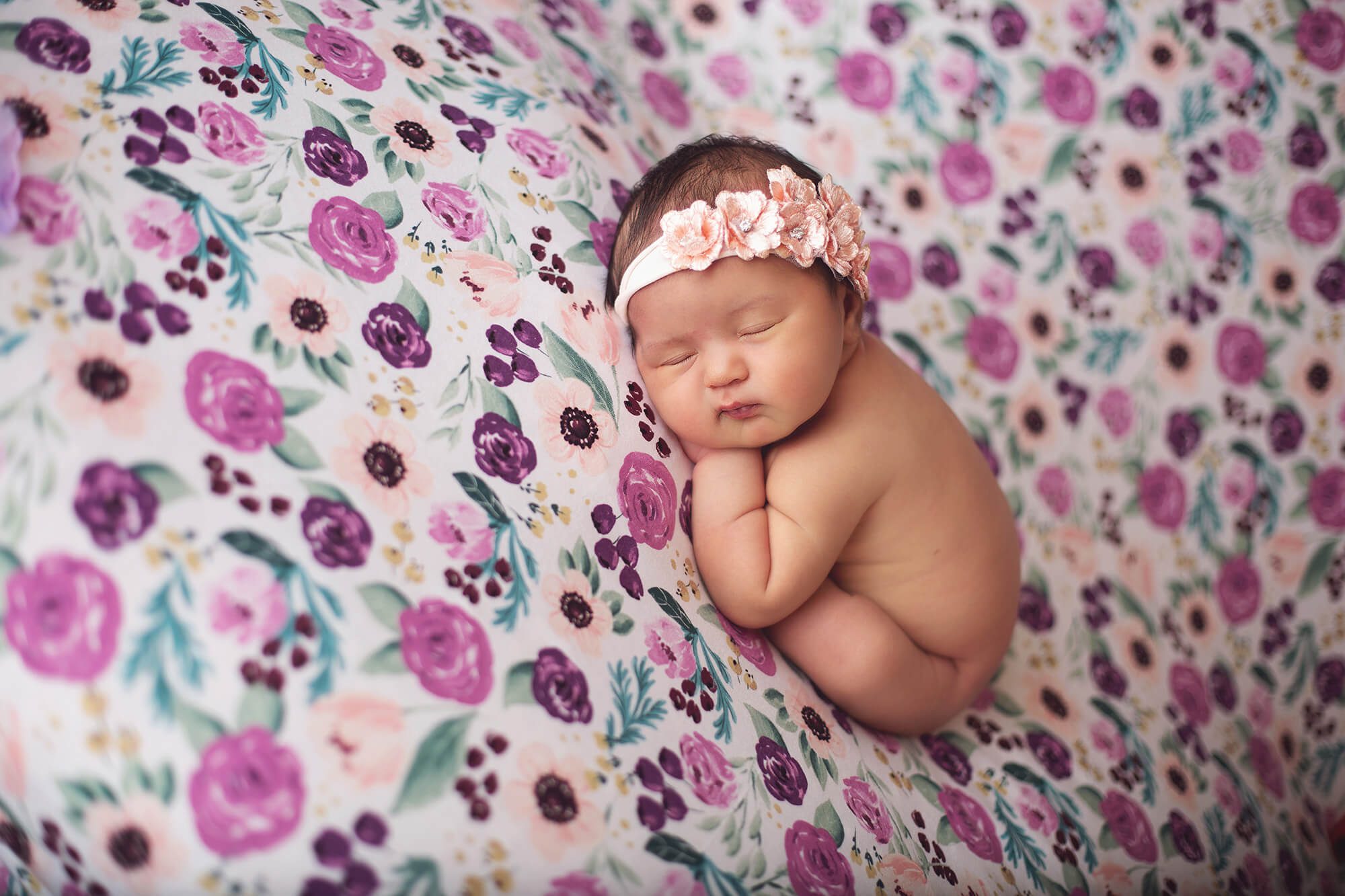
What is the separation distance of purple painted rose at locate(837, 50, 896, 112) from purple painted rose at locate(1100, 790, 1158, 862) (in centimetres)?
127

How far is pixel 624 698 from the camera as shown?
956 millimetres

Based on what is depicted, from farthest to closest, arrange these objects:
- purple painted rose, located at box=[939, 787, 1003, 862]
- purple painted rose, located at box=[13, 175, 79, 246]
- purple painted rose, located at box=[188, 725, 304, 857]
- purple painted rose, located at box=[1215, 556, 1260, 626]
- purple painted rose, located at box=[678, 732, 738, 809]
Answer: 1. purple painted rose, located at box=[1215, 556, 1260, 626]
2. purple painted rose, located at box=[939, 787, 1003, 862]
3. purple painted rose, located at box=[678, 732, 738, 809]
4. purple painted rose, located at box=[13, 175, 79, 246]
5. purple painted rose, located at box=[188, 725, 304, 857]

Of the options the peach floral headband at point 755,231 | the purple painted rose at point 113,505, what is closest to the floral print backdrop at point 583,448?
the purple painted rose at point 113,505

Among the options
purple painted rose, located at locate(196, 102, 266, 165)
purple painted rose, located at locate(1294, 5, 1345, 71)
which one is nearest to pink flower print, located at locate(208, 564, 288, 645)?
purple painted rose, located at locate(196, 102, 266, 165)

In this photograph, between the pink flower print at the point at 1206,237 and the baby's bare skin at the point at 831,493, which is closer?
the baby's bare skin at the point at 831,493

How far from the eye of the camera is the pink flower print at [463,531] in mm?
915

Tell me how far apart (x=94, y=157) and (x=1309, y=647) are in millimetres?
1915

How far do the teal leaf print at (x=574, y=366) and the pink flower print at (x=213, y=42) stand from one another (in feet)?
1.49

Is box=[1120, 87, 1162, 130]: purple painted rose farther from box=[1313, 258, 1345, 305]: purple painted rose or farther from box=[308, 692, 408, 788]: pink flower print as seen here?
box=[308, 692, 408, 788]: pink flower print

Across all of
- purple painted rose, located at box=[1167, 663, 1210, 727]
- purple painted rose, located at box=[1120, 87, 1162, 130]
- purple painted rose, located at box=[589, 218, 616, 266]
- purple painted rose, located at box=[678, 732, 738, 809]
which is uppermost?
purple painted rose, located at box=[1120, 87, 1162, 130]

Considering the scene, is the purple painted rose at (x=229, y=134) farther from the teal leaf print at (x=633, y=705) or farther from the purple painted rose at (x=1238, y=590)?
the purple painted rose at (x=1238, y=590)

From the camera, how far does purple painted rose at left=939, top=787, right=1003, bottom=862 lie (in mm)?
1193

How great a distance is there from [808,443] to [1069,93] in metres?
1.09

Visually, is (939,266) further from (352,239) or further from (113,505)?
(113,505)
